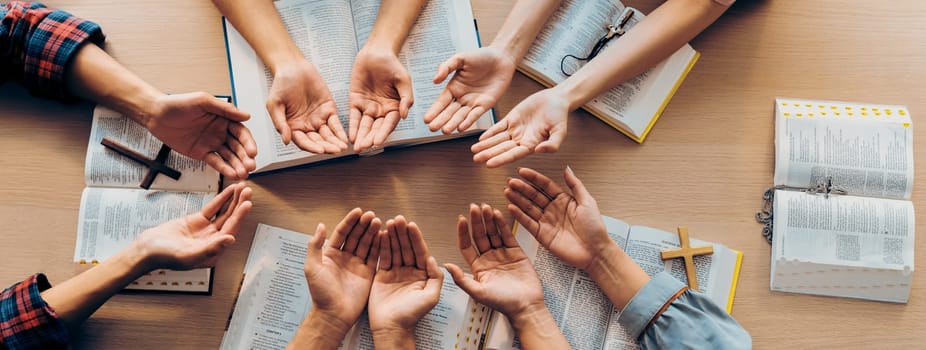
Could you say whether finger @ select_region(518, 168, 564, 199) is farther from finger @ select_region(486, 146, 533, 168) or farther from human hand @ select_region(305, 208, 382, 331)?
human hand @ select_region(305, 208, 382, 331)

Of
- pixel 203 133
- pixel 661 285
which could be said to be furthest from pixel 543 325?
pixel 203 133

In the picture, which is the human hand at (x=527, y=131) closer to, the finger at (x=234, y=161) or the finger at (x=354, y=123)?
the finger at (x=354, y=123)

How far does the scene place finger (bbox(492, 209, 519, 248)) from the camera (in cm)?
124

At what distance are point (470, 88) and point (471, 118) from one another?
88 mm

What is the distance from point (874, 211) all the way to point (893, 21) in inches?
16.0

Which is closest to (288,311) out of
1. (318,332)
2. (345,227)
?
(318,332)

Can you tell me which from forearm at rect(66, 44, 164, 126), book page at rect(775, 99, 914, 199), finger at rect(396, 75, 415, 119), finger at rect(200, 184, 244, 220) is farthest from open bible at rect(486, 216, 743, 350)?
forearm at rect(66, 44, 164, 126)

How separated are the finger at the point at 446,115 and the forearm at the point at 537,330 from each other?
39cm

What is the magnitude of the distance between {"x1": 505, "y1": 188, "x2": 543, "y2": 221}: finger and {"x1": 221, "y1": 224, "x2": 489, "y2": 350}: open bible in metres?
0.19

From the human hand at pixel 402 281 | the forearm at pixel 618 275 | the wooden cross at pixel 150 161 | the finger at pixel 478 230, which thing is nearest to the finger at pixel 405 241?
the human hand at pixel 402 281

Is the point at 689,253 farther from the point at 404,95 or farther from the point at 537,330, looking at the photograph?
the point at 404,95

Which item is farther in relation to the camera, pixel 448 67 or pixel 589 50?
pixel 589 50

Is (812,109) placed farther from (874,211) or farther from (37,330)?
(37,330)

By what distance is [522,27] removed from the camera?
1.30 m
